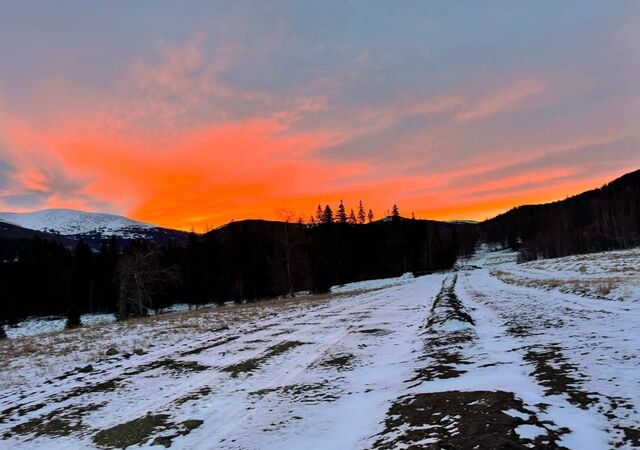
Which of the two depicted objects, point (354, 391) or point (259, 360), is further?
point (259, 360)

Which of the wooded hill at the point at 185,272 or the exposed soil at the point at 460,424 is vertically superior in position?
the wooded hill at the point at 185,272

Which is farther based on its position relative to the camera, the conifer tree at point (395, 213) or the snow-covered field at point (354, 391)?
the conifer tree at point (395, 213)

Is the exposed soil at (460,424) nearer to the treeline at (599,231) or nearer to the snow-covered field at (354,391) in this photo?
the snow-covered field at (354,391)

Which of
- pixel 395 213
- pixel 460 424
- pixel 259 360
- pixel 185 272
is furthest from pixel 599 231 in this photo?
pixel 460 424

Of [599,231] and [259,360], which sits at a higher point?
[599,231]

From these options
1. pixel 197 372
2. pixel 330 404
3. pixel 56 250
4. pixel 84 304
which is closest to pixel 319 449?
pixel 330 404

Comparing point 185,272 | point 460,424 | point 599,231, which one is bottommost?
point 460,424

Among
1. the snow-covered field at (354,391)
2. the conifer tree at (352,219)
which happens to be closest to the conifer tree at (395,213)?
the conifer tree at (352,219)

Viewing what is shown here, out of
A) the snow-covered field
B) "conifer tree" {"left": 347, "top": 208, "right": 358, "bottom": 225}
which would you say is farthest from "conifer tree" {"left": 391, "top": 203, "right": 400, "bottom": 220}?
the snow-covered field

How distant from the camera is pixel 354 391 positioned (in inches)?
261

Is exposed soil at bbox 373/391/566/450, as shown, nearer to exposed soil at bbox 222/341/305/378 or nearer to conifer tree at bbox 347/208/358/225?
exposed soil at bbox 222/341/305/378

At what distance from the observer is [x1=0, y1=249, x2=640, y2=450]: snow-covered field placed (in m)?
4.43

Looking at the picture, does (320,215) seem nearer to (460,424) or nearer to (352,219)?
(352,219)

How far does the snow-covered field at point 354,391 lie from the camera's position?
14.5ft
